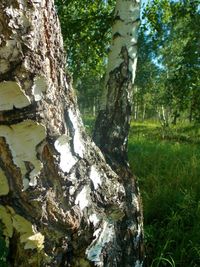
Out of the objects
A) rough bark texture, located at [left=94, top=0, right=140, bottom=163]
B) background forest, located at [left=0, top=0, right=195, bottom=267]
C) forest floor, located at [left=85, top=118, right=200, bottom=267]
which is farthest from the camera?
rough bark texture, located at [left=94, top=0, right=140, bottom=163]

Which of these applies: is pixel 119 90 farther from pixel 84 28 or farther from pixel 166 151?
pixel 166 151

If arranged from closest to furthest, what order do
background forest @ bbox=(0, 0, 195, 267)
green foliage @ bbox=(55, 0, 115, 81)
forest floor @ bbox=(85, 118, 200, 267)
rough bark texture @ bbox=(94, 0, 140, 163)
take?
forest floor @ bbox=(85, 118, 200, 267) < background forest @ bbox=(0, 0, 195, 267) < rough bark texture @ bbox=(94, 0, 140, 163) < green foliage @ bbox=(55, 0, 115, 81)

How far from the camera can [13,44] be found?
5.36ft

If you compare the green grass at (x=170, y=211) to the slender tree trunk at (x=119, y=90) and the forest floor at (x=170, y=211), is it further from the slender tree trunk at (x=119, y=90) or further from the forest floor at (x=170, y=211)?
the slender tree trunk at (x=119, y=90)

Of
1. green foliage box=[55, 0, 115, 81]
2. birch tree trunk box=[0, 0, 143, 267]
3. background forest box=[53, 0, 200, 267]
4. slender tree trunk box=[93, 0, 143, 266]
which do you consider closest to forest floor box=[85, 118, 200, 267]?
background forest box=[53, 0, 200, 267]

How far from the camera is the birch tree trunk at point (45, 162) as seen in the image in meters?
1.66

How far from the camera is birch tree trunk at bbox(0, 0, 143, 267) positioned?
5.44 ft

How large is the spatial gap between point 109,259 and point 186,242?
3.98ft

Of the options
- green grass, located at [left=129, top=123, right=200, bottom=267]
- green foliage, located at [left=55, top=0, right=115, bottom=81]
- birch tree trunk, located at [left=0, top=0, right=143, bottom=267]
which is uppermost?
green foliage, located at [left=55, top=0, right=115, bottom=81]

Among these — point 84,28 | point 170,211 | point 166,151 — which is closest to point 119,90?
point 170,211

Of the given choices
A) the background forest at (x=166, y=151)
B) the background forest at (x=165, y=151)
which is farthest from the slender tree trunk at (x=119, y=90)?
the background forest at (x=165, y=151)

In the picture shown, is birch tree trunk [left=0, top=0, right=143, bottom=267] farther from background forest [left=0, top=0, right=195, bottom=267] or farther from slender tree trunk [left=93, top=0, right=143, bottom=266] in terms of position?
slender tree trunk [left=93, top=0, right=143, bottom=266]

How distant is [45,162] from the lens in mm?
1850

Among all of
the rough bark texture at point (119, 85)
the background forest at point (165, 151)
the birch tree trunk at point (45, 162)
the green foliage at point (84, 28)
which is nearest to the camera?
the birch tree trunk at point (45, 162)
